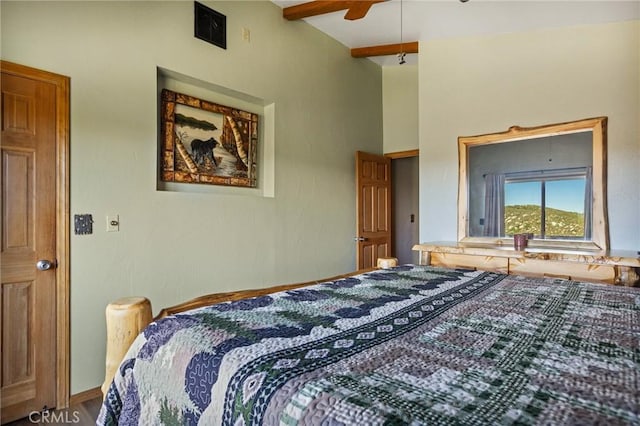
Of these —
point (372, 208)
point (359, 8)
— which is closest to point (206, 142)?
point (359, 8)

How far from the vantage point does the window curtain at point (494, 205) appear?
3209mm

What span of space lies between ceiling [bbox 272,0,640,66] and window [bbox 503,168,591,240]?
4.16 ft

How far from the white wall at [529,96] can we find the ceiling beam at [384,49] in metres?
0.32

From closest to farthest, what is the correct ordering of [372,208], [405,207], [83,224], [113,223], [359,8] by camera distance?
[83,224] < [113,223] < [359,8] < [372,208] < [405,207]

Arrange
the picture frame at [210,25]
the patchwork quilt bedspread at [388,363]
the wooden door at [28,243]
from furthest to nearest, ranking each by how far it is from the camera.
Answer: the picture frame at [210,25]
the wooden door at [28,243]
the patchwork quilt bedspread at [388,363]

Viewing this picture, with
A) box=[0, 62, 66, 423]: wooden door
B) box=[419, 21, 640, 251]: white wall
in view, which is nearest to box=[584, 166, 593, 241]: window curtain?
box=[419, 21, 640, 251]: white wall

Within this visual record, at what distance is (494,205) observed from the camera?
3.25 m

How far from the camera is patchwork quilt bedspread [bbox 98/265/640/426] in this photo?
22.4 inches

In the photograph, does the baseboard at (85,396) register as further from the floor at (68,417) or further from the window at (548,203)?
the window at (548,203)

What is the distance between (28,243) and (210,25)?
2128 millimetres

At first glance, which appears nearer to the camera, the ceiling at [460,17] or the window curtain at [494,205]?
the ceiling at [460,17]

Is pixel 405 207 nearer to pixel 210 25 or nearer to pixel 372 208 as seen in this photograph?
pixel 372 208

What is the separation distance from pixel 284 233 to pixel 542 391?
303 centimetres

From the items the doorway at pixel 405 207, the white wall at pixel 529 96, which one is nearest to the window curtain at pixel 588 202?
the white wall at pixel 529 96
